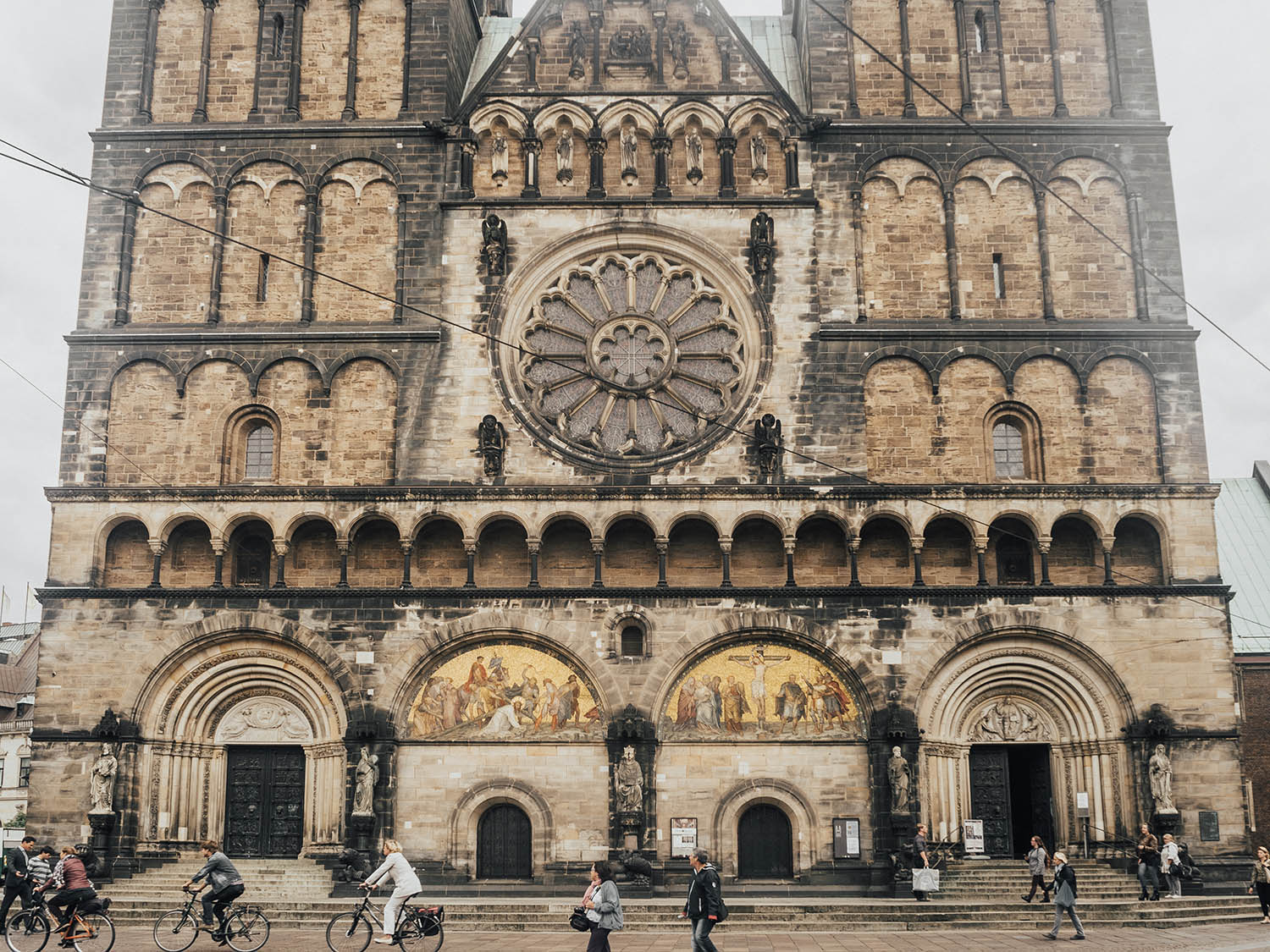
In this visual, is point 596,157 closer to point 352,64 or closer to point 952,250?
point 352,64

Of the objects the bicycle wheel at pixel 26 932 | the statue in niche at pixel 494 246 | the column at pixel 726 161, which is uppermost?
the column at pixel 726 161

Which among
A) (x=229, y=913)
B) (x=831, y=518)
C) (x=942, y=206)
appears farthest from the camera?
(x=942, y=206)

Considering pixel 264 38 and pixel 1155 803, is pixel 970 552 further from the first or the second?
pixel 264 38

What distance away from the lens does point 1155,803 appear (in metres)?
26.8

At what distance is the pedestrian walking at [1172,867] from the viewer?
83.7 ft

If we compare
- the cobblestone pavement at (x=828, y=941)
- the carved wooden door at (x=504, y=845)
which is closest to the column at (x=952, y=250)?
the cobblestone pavement at (x=828, y=941)

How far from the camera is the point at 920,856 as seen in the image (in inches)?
1022

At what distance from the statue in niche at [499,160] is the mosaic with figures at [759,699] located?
12342 millimetres

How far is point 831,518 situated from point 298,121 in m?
15.9

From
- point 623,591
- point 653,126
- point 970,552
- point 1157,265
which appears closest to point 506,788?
point 623,591

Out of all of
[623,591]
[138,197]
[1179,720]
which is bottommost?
[1179,720]

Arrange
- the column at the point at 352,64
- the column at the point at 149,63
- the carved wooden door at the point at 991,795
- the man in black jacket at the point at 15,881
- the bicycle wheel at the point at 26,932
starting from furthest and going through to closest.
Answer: the column at the point at 149,63
the column at the point at 352,64
the carved wooden door at the point at 991,795
the man in black jacket at the point at 15,881
the bicycle wheel at the point at 26,932

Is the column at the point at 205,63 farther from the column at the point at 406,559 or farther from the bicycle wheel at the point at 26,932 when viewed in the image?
the bicycle wheel at the point at 26,932

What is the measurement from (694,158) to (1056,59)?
30.0ft
